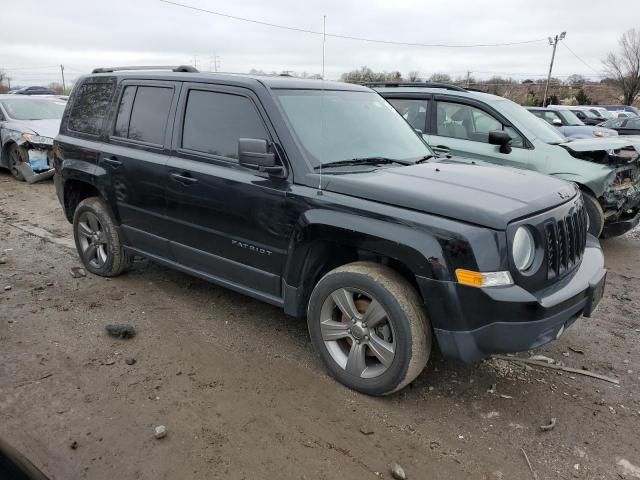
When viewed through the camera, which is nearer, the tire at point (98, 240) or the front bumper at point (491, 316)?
the front bumper at point (491, 316)

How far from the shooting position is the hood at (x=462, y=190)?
9.05 feet

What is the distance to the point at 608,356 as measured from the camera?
3822 mm

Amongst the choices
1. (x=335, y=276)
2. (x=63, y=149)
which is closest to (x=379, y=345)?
(x=335, y=276)

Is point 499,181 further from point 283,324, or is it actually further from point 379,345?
point 283,324

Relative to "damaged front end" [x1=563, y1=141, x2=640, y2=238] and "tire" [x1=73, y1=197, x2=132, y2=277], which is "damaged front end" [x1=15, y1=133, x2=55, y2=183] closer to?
"tire" [x1=73, y1=197, x2=132, y2=277]

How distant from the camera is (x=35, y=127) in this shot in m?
10.0

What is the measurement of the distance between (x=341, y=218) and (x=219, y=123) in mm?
1371

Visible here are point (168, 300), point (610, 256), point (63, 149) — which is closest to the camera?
point (168, 300)

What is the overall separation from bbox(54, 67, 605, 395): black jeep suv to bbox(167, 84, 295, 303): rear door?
1 centimetres

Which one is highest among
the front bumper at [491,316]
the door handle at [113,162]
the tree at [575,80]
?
the tree at [575,80]

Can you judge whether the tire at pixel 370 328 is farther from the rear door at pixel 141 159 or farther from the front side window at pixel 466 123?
the front side window at pixel 466 123

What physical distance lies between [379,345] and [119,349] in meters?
1.96

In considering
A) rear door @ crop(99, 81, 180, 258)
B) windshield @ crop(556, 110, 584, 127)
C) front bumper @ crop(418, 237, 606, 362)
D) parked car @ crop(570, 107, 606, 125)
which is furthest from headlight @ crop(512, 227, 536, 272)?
parked car @ crop(570, 107, 606, 125)

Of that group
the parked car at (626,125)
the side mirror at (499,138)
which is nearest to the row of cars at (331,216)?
the side mirror at (499,138)
